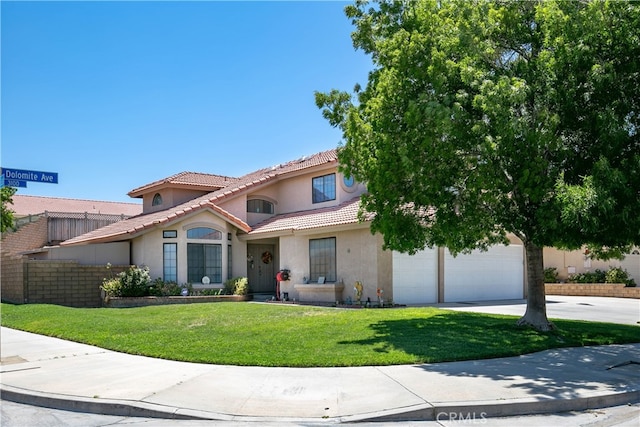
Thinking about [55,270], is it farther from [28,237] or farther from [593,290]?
[593,290]

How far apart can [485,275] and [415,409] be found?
17.9m

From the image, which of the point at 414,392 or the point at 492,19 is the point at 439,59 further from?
the point at 414,392

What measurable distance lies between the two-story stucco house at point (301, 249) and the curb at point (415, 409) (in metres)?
12.6

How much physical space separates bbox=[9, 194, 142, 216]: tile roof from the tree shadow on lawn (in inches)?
1461

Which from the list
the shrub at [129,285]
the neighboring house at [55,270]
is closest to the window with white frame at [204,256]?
the shrub at [129,285]

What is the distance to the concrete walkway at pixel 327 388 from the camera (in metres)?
6.92

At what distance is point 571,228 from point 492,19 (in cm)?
451

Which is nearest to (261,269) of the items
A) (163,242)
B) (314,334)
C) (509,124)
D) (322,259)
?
(163,242)

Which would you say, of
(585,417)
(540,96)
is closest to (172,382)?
(585,417)

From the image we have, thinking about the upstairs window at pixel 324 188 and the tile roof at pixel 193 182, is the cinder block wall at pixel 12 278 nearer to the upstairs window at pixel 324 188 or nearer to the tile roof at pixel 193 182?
the tile roof at pixel 193 182

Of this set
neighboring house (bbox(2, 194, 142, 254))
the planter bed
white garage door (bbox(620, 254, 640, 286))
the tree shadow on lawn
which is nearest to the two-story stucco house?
the planter bed

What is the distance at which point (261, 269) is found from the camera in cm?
2752

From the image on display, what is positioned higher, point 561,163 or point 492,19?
point 492,19

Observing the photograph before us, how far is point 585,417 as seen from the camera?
6.92 m
